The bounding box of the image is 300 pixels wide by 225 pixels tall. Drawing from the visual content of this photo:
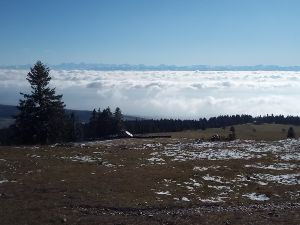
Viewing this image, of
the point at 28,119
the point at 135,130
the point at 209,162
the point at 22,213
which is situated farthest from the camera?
the point at 135,130

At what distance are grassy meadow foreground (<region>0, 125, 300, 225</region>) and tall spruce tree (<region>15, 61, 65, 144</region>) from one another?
15223 millimetres

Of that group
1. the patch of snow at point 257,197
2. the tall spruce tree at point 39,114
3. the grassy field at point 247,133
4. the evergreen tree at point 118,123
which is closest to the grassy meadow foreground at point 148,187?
the patch of snow at point 257,197

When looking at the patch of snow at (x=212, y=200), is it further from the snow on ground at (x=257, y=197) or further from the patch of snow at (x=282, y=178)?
the patch of snow at (x=282, y=178)

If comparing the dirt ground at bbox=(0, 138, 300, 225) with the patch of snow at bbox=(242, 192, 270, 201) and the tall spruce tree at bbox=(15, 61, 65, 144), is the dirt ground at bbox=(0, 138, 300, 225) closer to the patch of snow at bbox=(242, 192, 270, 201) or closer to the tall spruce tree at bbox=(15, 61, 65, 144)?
the patch of snow at bbox=(242, 192, 270, 201)

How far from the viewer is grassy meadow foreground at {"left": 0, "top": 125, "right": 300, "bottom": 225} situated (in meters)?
20.0

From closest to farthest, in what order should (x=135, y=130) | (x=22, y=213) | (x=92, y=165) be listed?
(x=22, y=213) < (x=92, y=165) < (x=135, y=130)

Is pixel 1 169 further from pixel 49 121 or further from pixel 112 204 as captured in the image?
pixel 49 121

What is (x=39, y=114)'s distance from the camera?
204ft

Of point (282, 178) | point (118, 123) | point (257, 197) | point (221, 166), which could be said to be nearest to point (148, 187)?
point (257, 197)

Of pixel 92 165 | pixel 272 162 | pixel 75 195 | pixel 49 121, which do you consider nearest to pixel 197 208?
pixel 75 195

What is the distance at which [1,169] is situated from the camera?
3300 cm

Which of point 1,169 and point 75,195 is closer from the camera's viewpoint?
point 75,195

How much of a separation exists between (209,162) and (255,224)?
20727 millimetres

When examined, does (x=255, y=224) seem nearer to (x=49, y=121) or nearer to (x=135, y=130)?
(x=49, y=121)
